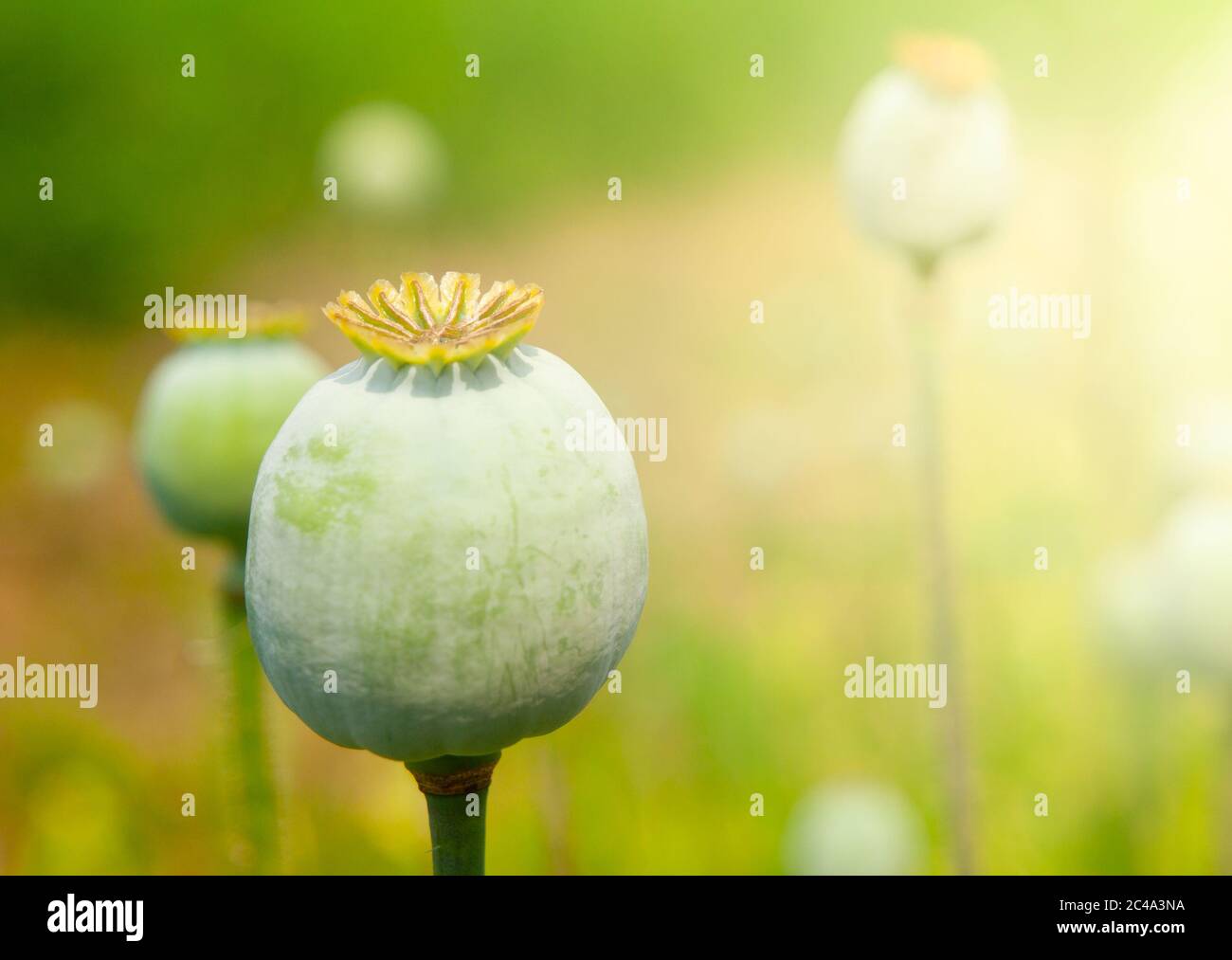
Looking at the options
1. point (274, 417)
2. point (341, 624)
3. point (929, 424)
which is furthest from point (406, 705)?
point (929, 424)

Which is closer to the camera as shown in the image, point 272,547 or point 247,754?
point 272,547

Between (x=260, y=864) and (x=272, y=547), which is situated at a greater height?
(x=272, y=547)

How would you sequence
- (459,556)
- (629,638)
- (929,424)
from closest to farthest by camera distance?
(459,556) → (629,638) → (929,424)

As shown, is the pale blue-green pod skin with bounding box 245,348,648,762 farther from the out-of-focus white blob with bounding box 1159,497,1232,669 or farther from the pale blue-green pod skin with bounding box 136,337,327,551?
the out-of-focus white blob with bounding box 1159,497,1232,669

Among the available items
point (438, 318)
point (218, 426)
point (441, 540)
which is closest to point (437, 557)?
point (441, 540)

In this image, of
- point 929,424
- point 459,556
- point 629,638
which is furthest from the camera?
point 929,424

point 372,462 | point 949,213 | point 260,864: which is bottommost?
point 260,864

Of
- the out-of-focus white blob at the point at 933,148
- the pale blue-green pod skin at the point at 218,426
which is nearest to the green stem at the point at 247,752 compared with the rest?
the pale blue-green pod skin at the point at 218,426

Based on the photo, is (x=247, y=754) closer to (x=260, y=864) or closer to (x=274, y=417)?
(x=260, y=864)
